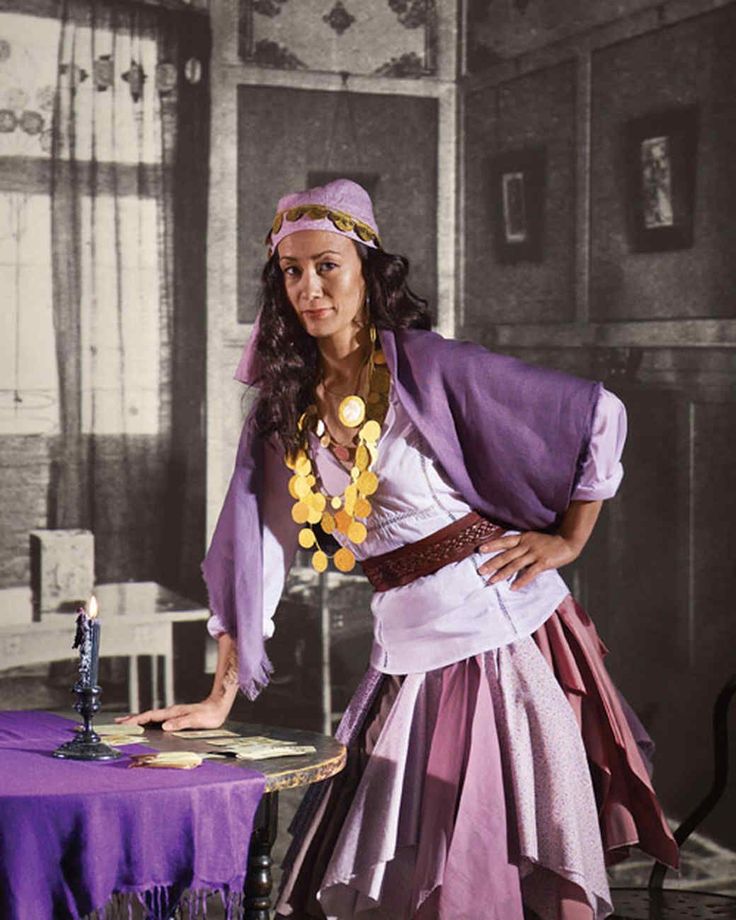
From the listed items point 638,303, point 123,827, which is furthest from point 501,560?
point 638,303

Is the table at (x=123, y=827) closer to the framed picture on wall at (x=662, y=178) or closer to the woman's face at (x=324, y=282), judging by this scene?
the woman's face at (x=324, y=282)

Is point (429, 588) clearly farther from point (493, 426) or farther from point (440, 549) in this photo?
point (493, 426)

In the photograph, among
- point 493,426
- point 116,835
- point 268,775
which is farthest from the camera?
point 493,426

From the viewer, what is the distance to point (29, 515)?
4617 millimetres

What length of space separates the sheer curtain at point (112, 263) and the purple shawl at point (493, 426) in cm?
186

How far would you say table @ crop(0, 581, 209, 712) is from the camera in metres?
4.58

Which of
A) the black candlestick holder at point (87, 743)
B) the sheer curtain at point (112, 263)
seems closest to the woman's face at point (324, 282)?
the black candlestick holder at point (87, 743)

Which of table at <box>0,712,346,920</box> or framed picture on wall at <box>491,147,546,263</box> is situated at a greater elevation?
framed picture on wall at <box>491,147,546,263</box>

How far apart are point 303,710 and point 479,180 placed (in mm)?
1712

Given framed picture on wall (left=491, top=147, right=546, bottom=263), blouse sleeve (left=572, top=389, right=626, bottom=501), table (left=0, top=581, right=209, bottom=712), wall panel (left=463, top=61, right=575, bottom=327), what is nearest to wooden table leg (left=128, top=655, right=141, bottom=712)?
Result: table (left=0, top=581, right=209, bottom=712)

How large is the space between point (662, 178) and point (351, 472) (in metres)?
2.14

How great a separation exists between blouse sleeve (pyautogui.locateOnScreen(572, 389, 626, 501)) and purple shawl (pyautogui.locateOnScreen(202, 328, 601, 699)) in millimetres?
16

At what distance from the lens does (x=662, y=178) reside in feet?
15.3

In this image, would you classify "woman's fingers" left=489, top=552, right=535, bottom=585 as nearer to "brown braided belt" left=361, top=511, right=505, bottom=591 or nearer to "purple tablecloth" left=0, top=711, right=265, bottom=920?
"brown braided belt" left=361, top=511, right=505, bottom=591
